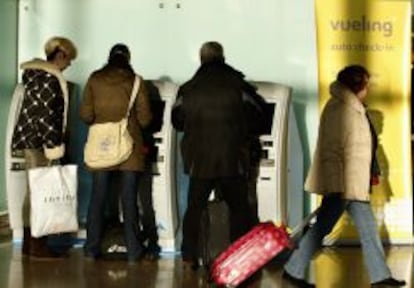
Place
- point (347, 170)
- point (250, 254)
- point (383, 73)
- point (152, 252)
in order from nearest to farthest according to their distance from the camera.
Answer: point (250, 254), point (347, 170), point (152, 252), point (383, 73)

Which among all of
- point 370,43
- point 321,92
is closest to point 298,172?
point 321,92

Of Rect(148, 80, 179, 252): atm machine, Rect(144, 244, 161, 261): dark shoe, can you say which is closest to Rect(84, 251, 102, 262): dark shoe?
Rect(144, 244, 161, 261): dark shoe

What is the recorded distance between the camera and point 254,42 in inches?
359

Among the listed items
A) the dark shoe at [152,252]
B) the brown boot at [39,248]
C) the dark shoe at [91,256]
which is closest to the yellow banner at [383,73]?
the dark shoe at [152,252]

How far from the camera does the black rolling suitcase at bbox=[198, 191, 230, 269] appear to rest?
757cm

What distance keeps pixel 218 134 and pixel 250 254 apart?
49.3 inches

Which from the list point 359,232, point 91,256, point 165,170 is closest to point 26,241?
point 91,256

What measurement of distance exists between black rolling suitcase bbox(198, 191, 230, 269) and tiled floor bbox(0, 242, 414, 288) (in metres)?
0.18

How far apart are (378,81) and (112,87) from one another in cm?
260

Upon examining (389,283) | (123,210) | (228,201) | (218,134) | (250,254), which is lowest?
(389,283)

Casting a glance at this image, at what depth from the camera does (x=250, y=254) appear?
6438 millimetres

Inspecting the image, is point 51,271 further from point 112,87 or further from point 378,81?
point 378,81

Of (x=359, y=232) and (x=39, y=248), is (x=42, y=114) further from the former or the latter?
(x=359, y=232)

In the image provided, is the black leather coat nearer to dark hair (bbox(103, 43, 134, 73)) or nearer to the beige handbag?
the beige handbag
